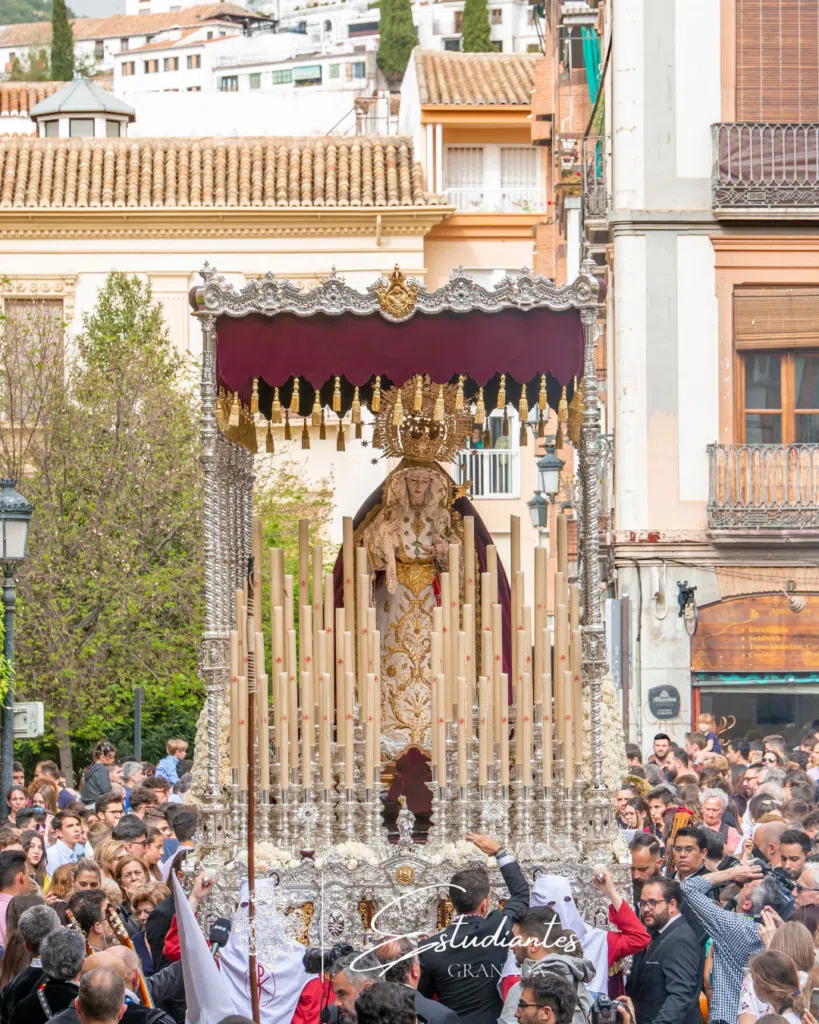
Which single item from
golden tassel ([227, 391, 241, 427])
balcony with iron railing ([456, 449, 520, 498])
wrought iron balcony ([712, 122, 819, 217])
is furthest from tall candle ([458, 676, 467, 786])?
balcony with iron railing ([456, 449, 520, 498])

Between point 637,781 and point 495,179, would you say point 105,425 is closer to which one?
point 637,781

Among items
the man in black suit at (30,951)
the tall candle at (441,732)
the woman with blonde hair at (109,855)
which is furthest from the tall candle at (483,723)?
the man in black suit at (30,951)

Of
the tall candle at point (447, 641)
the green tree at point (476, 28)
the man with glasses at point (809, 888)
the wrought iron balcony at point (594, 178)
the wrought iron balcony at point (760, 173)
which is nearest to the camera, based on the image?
the man with glasses at point (809, 888)

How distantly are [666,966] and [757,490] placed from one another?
12490 mm

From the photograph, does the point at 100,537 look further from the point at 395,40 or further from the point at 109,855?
the point at 395,40

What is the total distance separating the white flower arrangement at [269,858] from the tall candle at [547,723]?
3.82 feet

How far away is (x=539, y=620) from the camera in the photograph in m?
9.05

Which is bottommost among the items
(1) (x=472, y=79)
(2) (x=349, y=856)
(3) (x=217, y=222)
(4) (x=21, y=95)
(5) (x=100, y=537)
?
(2) (x=349, y=856)

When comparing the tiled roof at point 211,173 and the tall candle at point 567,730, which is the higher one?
the tiled roof at point 211,173

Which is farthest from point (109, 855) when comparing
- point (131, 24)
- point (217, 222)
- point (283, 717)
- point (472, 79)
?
point (131, 24)

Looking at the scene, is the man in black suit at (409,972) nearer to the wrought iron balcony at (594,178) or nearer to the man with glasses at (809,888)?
the man with glasses at (809,888)

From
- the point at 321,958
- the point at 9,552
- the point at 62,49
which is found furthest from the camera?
the point at 62,49

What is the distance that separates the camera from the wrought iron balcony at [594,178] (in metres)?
21.1

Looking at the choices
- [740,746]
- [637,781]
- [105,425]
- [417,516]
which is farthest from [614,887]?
[105,425]
